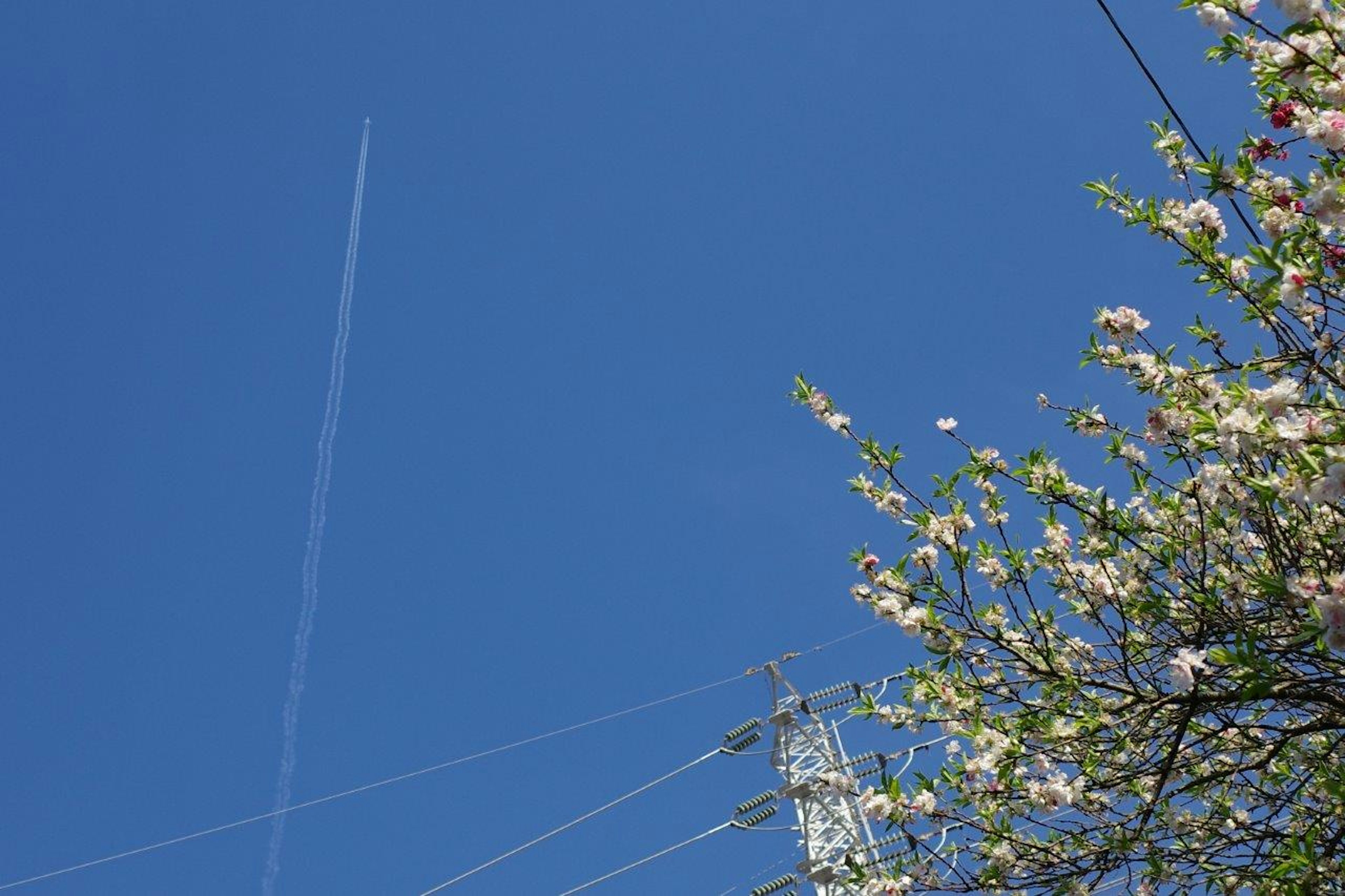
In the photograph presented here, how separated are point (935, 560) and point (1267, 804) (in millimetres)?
2293

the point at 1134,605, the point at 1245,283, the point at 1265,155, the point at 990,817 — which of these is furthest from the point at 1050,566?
the point at 1265,155

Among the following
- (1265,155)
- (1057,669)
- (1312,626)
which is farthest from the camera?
(1057,669)

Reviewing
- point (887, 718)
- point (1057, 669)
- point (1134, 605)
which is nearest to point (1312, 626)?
point (1057, 669)

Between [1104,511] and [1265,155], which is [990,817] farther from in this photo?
[1265,155]

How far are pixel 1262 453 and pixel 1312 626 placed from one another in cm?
72

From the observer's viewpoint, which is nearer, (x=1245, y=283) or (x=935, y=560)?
(x=1245, y=283)

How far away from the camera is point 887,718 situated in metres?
6.62

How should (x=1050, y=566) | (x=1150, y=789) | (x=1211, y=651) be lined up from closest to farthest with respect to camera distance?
(x=1211, y=651) → (x=1150, y=789) → (x=1050, y=566)

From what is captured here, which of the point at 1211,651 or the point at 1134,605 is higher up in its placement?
the point at 1134,605

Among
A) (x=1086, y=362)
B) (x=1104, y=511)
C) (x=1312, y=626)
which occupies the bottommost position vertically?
→ (x=1312, y=626)

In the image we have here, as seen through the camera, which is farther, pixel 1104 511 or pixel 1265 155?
pixel 1104 511

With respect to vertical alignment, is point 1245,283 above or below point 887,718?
above

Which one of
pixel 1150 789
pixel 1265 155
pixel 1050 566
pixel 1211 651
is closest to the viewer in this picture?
pixel 1211 651

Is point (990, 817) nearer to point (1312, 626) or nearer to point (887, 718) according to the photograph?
point (887, 718)
